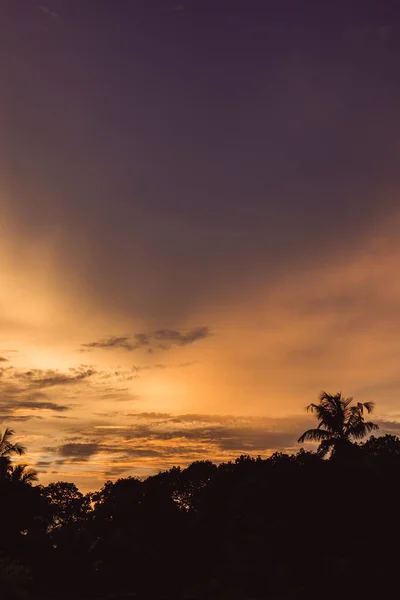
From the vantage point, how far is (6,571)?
20375 millimetres

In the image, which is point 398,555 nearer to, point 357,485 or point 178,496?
point 357,485

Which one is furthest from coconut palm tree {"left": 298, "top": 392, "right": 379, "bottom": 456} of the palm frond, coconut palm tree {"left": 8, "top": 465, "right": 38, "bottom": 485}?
coconut palm tree {"left": 8, "top": 465, "right": 38, "bottom": 485}

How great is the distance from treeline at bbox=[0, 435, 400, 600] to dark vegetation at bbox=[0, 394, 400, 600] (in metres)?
0.08

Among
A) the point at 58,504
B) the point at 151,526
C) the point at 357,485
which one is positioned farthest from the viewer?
the point at 58,504

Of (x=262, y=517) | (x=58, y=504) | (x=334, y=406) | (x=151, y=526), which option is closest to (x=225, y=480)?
(x=151, y=526)

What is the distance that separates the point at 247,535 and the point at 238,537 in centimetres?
180

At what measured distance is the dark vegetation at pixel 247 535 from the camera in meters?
32.7

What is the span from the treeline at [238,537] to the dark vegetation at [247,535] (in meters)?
0.08

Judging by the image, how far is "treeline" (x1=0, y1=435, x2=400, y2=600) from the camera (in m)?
32.7

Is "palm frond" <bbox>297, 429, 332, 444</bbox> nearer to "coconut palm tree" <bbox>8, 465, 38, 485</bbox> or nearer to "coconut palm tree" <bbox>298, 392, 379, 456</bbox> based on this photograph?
"coconut palm tree" <bbox>298, 392, 379, 456</bbox>

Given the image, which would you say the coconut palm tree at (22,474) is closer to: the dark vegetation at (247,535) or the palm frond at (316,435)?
the dark vegetation at (247,535)

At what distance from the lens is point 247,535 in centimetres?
3725

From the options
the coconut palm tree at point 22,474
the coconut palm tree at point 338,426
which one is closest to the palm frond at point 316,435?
the coconut palm tree at point 338,426

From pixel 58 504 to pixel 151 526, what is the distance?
25000 millimetres
